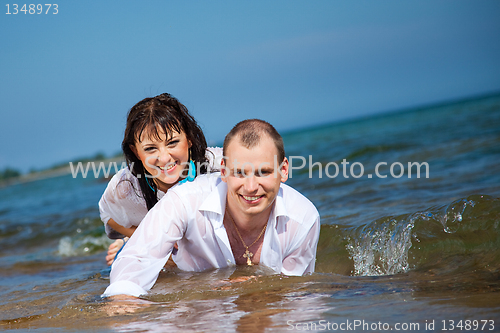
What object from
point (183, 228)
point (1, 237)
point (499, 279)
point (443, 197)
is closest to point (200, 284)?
point (183, 228)

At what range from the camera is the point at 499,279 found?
3.51 meters

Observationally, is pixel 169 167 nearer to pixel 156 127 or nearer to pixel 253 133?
pixel 156 127

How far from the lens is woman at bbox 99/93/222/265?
4.12 m

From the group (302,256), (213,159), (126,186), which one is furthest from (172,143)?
(302,256)

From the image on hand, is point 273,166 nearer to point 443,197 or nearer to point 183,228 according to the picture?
point 183,228

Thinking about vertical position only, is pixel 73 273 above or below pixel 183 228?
below

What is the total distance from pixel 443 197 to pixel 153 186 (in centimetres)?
429

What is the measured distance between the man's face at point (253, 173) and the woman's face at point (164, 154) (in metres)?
0.81

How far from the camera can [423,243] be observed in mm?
4797

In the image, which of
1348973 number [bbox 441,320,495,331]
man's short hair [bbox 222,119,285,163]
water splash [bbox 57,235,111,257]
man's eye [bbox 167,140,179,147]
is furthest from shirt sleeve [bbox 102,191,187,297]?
water splash [bbox 57,235,111,257]

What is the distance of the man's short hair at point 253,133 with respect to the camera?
3341 millimetres

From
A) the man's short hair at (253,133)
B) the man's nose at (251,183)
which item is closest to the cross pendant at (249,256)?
the man's nose at (251,183)

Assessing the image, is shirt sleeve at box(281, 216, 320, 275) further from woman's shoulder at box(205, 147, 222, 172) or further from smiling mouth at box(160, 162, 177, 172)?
smiling mouth at box(160, 162, 177, 172)

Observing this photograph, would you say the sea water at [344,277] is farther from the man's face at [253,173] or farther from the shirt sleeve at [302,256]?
the man's face at [253,173]
